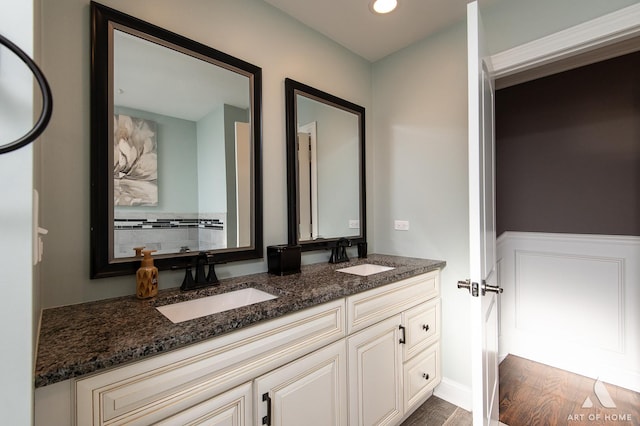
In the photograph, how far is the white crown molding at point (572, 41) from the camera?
55.9 inches

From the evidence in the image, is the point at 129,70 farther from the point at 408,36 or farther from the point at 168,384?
the point at 408,36

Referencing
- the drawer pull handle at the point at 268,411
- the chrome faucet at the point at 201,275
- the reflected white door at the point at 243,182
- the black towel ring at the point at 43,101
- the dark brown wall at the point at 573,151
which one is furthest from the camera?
the dark brown wall at the point at 573,151

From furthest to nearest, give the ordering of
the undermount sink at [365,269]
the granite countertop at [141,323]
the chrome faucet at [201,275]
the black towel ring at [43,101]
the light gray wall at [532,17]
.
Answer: the undermount sink at [365,269] < the light gray wall at [532,17] < the chrome faucet at [201,275] < the granite countertop at [141,323] < the black towel ring at [43,101]

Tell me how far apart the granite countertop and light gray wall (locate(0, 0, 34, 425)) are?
0.19 metres

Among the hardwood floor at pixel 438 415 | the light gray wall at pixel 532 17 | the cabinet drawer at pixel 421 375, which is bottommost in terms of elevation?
the hardwood floor at pixel 438 415

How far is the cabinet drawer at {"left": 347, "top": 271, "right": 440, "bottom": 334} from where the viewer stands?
1.41 m

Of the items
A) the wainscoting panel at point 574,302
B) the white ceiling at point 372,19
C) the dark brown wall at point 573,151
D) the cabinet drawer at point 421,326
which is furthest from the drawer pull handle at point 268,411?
the dark brown wall at point 573,151

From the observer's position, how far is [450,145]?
2025 mm

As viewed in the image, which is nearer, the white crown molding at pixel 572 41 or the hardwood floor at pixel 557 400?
the white crown molding at pixel 572 41

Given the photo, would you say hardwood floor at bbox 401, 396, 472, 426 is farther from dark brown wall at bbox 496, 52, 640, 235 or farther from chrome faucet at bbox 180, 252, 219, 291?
dark brown wall at bbox 496, 52, 640, 235

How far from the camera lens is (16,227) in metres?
0.48

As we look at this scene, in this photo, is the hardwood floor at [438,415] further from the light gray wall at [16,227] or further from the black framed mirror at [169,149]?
the light gray wall at [16,227]

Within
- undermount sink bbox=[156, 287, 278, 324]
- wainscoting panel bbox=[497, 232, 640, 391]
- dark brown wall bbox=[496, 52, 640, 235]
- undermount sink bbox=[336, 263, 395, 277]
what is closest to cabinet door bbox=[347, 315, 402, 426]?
undermount sink bbox=[336, 263, 395, 277]

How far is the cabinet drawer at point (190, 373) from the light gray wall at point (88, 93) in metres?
→ 0.58
